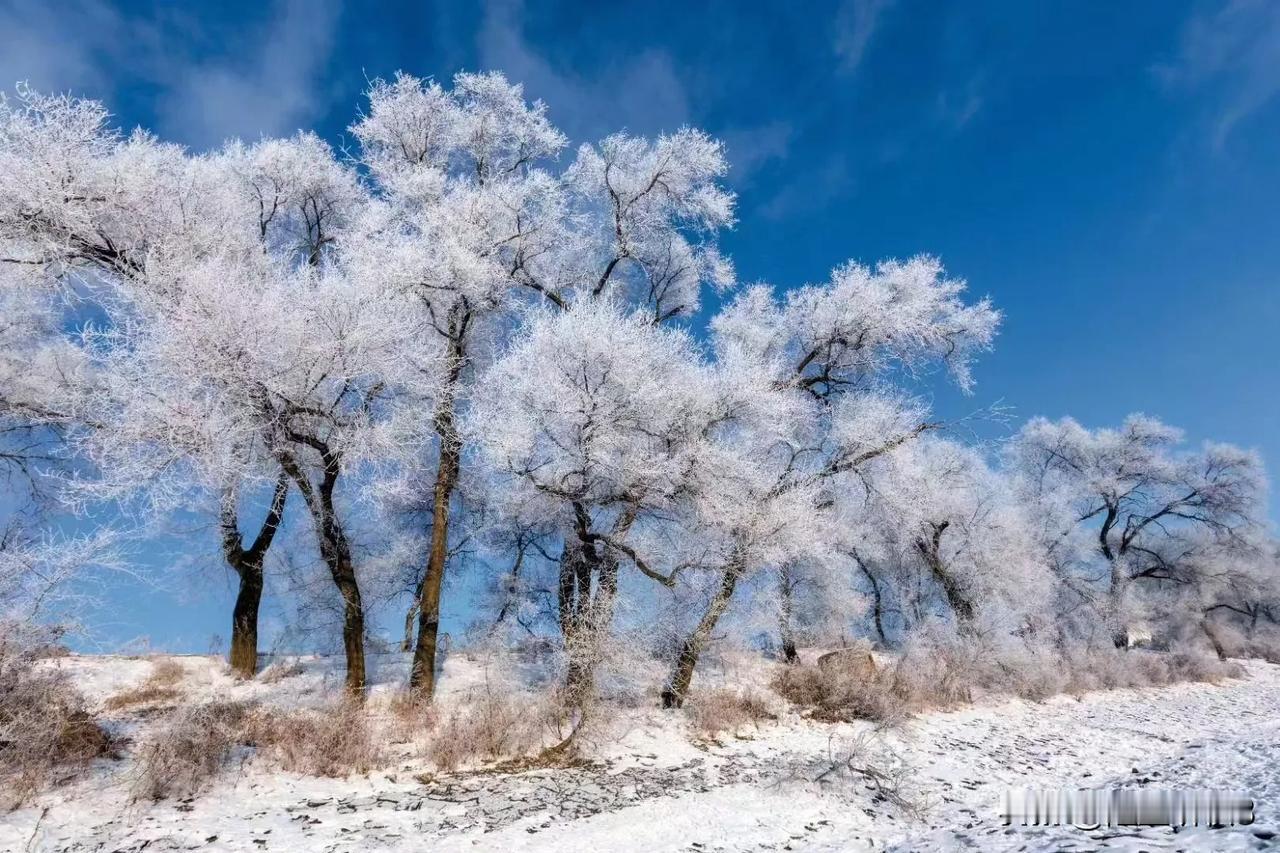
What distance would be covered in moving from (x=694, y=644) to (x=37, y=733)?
11.0 meters

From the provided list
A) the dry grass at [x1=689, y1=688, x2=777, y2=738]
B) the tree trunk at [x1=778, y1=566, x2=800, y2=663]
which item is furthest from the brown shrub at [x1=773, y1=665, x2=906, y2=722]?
the tree trunk at [x1=778, y1=566, x2=800, y2=663]

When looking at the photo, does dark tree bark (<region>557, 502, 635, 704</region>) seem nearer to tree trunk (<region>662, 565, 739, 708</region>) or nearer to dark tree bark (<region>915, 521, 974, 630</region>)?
tree trunk (<region>662, 565, 739, 708</region>)

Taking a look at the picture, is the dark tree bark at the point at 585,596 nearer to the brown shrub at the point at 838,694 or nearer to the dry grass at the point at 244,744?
the dry grass at the point at 244,744

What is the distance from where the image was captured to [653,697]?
1545cm

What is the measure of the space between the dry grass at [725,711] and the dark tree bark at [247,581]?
9.80 m

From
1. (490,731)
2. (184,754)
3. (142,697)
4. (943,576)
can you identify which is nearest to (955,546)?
(943,576)

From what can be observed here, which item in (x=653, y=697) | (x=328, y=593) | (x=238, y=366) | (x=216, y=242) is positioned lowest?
(x=653, y=697)

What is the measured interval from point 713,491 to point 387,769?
26.2ft

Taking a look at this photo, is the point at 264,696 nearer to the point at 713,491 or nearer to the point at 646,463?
the point at 646,463

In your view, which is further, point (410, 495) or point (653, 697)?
point (410, 495)

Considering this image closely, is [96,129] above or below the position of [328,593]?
above

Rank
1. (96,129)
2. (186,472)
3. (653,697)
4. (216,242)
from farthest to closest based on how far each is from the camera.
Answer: (653,697) → (216,242) → (96,129) → (186,472)

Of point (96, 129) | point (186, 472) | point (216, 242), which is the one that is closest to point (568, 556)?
point (186, 472)

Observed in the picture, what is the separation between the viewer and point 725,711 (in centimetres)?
1413
